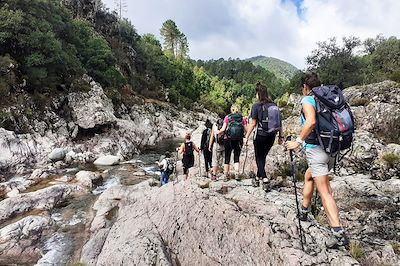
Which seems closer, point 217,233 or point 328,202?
point 328,202

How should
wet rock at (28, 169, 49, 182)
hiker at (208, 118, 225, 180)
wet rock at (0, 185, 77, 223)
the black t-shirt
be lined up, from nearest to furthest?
the black t-shirt → hiker at (208, 118, 225, 180) → wet rock at (0, 185, 77, 223) → wet rock at (28, 169, 49, 182)

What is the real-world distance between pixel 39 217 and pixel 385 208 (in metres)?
11.4

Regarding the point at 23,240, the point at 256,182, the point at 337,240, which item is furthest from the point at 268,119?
the point at 23,240

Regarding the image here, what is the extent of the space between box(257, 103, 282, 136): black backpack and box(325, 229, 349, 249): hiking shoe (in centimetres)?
256

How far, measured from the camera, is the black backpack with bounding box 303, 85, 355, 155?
4.98 m

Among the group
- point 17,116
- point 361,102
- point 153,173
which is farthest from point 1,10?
point 361,102

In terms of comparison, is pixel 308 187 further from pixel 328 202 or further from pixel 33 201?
pixel 33 201

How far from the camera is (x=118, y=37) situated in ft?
240

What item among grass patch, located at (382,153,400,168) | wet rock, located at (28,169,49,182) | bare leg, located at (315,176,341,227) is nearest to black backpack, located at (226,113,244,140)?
bare leg, located at (315,176,341,227)

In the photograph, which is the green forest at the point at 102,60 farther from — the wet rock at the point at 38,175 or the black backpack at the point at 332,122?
the black backpack at the point at 332,122

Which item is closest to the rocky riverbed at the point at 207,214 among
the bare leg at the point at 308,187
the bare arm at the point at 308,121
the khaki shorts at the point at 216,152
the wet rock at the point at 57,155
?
the bare leg at the point at 308,187

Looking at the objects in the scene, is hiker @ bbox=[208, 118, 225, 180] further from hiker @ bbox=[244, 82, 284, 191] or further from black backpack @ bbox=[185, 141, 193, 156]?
hiker @ bbox=[244, 82, 284, 191]

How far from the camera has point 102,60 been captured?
1826 inches

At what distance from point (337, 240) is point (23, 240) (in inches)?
386
